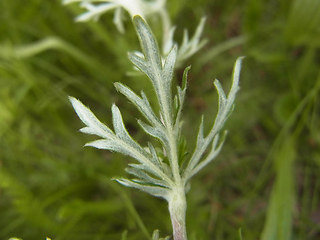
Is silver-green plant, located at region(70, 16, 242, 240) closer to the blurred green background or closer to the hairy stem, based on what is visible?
the hairy stem

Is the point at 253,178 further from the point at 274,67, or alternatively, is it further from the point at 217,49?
the point at 217,49

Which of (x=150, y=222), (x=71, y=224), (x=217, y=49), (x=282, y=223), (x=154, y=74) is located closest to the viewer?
(x=154, y=74)

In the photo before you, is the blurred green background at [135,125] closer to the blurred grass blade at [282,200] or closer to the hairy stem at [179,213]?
the blurred grass blade at [282,200]

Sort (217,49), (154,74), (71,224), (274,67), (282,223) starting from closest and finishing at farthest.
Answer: (154,74)
(282,223)
(71,224)
(274,67)
(217,49)

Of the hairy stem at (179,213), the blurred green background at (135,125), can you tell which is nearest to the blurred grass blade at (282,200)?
the blurred green background at (135,125)

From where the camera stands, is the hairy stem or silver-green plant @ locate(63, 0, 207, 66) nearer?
the hairy stem

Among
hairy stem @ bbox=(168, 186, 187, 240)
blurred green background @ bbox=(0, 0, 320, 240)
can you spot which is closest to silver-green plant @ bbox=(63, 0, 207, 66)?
blurred green background @ bbox=(0, 0, 320, 240)

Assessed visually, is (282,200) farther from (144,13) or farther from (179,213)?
(144,13)

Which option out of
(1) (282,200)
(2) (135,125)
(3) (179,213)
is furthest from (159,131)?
(2) (135,125)

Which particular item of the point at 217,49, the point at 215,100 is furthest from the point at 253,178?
the point at 217,49
